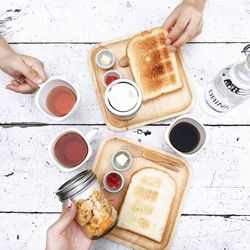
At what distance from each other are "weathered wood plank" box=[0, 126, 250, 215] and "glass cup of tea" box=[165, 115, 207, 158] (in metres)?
0.06

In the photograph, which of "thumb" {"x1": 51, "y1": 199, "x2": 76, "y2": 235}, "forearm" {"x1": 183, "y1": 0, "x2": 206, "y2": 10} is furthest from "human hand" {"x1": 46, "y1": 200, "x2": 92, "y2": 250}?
"forearm" {"x1": 183, "y1": 0, "x2": 206, "y2": 10}

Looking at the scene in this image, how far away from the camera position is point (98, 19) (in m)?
1.21

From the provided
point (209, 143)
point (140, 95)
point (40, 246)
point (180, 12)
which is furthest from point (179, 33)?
point (40, 246)

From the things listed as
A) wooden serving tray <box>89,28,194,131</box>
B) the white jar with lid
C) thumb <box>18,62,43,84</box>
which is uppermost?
thumb <box>18,62,43,84</box>

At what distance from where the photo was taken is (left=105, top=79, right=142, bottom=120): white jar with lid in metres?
1.08

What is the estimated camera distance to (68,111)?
3.67ft

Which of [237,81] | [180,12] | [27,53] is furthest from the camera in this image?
[27,53]

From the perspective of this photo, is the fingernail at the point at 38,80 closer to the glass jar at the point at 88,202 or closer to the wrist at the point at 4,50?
the wrist at the point at 4,50

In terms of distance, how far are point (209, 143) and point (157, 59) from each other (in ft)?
0.97

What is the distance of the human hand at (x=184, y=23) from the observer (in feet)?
3.58

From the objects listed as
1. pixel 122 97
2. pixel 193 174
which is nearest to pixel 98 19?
pixel 122 97

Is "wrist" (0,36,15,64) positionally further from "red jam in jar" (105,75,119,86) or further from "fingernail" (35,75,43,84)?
"red jam in jar" (105,75,119,86)

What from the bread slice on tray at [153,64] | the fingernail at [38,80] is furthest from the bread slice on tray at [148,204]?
the fingernail at [38,80]

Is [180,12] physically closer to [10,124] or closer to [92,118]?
[92,118]
